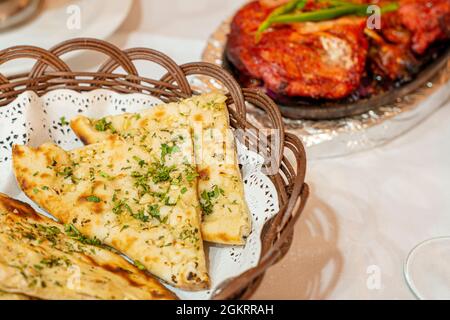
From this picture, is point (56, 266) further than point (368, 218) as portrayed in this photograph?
No

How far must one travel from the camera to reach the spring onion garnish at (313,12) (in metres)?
2.60

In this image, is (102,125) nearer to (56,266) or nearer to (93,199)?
(93,199)

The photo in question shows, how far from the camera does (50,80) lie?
2152 millimetres

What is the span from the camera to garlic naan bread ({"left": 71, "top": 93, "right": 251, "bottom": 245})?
1772 mm

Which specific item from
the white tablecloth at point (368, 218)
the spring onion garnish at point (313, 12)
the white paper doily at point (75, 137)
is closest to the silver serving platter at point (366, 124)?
the white tablecloth at point (368, 218)

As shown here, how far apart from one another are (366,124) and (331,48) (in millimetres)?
346

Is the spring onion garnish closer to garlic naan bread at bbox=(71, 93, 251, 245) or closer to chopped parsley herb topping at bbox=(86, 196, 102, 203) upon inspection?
garlic naan bread at bbox=(71, 93, 251, 245)

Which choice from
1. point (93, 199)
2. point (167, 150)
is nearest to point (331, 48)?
point (167, 150)

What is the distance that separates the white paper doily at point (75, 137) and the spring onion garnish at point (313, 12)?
2.42 ft

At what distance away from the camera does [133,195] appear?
1843 mm

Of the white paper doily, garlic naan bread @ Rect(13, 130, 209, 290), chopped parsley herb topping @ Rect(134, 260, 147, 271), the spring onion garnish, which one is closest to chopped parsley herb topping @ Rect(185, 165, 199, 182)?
garlic naan bread @ Rect(13, 130, 209, 290)

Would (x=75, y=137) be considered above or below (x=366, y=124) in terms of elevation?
above
